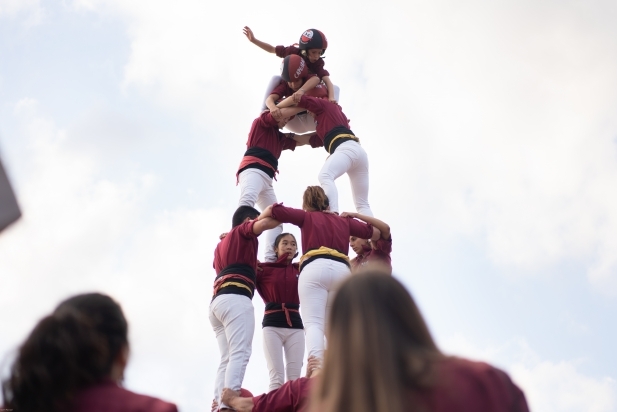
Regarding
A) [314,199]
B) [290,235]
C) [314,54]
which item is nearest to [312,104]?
[314,54]

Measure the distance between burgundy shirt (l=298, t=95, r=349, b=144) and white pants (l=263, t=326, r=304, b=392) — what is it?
2998 millimetres

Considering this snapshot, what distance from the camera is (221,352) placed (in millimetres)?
8719

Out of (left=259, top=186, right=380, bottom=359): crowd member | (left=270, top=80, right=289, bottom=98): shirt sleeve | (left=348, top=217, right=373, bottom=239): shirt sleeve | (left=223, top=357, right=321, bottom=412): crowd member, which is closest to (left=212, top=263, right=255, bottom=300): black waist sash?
(left=259, top=186, right=380, bottom=359): crowd member

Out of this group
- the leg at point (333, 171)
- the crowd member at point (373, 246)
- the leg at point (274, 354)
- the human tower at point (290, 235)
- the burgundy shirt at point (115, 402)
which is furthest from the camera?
the leg at point (333, 171)

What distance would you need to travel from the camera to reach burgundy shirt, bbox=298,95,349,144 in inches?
439

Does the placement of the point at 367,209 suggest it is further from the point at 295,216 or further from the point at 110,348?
the point at 110,348

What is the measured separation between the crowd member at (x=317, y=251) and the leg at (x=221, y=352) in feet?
3.10

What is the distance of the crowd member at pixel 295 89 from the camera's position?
37.3 feet

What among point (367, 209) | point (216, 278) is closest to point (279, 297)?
point (216, 278)

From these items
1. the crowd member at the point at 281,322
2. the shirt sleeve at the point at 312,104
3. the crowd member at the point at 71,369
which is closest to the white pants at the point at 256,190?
the crowd member at the point at 281,322

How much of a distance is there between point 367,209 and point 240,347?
335 cm

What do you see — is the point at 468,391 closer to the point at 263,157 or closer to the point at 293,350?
the point at 293,350

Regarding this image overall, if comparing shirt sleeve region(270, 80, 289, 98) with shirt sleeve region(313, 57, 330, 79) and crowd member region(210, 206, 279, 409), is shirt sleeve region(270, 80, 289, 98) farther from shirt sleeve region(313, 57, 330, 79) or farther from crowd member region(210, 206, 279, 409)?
crowd member region(210, 206, 279, 409)

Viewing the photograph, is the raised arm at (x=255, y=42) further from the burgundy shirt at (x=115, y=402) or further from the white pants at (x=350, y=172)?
the burgundy shirt at (x=115, y=402)
